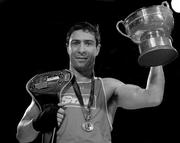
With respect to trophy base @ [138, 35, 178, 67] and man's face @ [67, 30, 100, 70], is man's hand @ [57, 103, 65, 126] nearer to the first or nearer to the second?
man's face @ [67, 30, 100, 70]

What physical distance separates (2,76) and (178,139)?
2.14m

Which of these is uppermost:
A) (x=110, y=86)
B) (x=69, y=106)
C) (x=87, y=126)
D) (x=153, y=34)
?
(x=153, y=34)

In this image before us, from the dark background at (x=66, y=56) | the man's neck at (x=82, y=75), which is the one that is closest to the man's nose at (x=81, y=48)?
the man's neck at (x=82, y=75)

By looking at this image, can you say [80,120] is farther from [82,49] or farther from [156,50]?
[156,50]

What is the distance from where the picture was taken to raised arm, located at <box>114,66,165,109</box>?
183cm

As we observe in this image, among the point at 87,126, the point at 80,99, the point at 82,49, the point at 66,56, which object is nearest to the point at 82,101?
the point at 80,99

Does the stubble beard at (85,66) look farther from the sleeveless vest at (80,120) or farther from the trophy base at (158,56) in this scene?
the trophy base at (158,56)

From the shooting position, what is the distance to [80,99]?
6.12ft

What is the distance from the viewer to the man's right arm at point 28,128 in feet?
5.74

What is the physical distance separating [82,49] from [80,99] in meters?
0.29

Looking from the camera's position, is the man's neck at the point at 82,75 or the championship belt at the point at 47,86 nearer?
the championship belt at the point at 47,86

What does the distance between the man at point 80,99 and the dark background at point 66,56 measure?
1452mm

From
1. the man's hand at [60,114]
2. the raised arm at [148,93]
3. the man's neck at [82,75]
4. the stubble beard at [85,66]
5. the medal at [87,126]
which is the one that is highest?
the stubble beard at [85,66]

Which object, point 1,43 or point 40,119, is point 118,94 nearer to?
point 40,119
